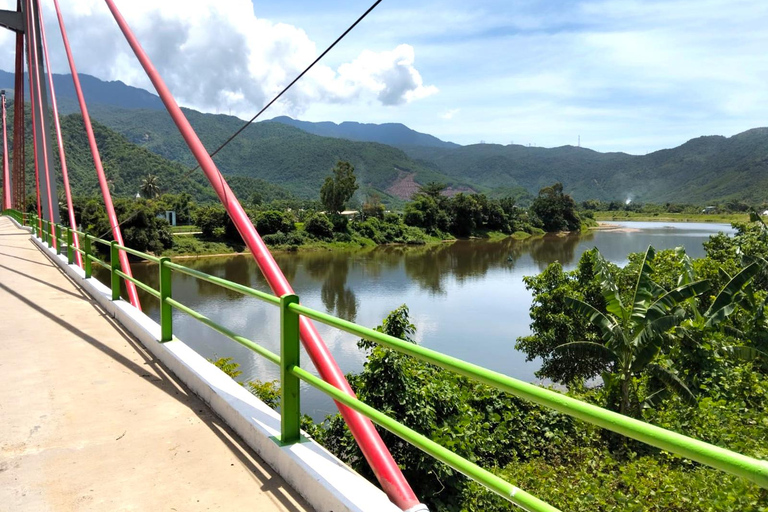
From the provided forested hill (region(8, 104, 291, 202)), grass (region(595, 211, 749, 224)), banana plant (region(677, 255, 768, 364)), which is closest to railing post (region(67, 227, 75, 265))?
banana plant (region(677, 255, 768, 364))

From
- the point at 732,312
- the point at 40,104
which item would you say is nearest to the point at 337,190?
the point at 40,104

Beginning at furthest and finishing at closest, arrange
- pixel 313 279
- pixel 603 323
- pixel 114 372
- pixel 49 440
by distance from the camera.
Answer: pixel 313 279, pixel 603 323, pixel 114 372, pixel 49 440

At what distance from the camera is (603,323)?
10.7 m

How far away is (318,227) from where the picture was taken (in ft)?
179

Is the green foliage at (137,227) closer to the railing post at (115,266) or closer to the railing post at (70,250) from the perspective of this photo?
the railing post at (70,250)

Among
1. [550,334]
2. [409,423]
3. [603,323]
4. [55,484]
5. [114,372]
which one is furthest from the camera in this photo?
[550,334]

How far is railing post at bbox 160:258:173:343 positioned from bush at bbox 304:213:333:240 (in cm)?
5005

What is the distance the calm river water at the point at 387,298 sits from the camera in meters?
18.8

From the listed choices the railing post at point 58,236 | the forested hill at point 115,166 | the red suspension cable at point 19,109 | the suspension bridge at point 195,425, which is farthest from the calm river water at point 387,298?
the forested hill at point 115,166

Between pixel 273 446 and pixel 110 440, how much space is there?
0.98 metres

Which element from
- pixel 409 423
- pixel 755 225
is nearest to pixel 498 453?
pixel 409 423

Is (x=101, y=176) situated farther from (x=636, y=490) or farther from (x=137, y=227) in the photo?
(x=137, y=227)

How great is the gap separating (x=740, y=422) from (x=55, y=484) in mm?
7959

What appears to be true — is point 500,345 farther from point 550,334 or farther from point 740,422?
point 740,422
